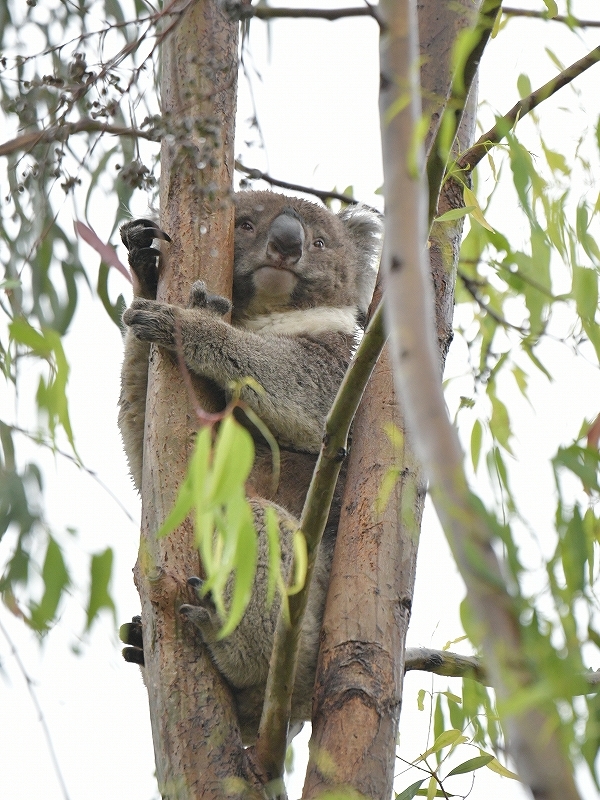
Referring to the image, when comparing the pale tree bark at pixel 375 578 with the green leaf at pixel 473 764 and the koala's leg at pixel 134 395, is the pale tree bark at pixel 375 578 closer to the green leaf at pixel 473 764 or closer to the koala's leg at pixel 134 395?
the green leaf at pixel 473 764

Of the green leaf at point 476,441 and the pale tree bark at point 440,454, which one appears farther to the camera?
the green leaf at point 476,441

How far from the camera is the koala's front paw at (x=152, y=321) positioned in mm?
2490

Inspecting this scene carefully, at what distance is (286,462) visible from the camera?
3.05m

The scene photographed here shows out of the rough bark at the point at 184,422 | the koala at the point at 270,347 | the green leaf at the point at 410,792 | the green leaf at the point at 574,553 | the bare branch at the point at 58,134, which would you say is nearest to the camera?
the green leaf at the point at 574,553

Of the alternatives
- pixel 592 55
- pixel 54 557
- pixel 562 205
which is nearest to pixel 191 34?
pixel 592 55

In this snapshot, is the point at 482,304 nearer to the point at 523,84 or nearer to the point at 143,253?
the point at 523,84

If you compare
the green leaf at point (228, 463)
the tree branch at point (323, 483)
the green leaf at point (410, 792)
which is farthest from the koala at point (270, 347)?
the green leaf at point (228, 463)

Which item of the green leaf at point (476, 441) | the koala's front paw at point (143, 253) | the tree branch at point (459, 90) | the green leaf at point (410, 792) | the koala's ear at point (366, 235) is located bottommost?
the green leaf at point (410, 792)

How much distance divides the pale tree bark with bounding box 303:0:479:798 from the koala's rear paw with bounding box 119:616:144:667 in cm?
60

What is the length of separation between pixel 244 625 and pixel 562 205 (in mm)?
1204

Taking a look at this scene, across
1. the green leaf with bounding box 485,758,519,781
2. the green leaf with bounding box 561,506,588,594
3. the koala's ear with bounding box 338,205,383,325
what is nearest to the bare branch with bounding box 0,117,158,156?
the green leaf with bounding box 561,506,588,594

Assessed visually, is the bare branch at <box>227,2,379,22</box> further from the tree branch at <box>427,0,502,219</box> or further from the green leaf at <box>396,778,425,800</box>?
the green leaf at <box>396,778,425,800</box>

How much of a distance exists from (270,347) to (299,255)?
46 cm

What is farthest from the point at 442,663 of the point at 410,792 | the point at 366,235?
the point at 366,235
